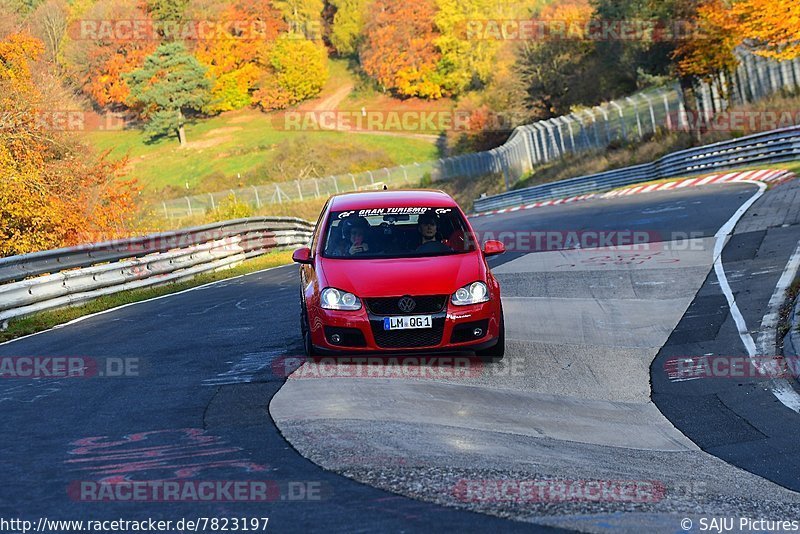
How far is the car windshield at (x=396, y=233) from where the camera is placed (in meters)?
10.2

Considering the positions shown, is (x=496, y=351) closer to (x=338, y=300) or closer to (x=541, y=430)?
(x=338, y=300)

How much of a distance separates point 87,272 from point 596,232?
11365mm

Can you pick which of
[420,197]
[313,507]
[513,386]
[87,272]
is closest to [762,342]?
[513,386]

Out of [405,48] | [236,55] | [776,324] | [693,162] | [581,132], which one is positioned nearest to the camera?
[776,324]

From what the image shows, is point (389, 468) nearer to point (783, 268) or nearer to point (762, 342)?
point (762, 342)

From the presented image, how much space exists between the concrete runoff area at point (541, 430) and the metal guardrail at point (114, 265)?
700 centimetres

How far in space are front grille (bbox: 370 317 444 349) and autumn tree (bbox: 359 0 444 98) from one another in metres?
92.7

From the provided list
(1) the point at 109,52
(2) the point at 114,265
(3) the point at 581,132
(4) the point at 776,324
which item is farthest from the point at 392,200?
(1) the point at 109,52

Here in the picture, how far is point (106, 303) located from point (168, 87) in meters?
82.4

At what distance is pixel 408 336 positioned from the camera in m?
9.23

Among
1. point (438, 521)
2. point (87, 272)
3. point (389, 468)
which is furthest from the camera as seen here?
point (87, 272)

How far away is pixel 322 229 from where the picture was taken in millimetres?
10664

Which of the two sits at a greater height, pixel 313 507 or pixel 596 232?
pixel 313 507

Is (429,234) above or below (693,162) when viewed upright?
above
